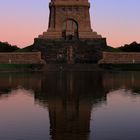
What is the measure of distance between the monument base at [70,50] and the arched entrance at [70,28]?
142 inches

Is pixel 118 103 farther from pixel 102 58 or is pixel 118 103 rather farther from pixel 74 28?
pixel 74 28

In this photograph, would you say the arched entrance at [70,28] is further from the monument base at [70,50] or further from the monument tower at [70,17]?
the monument base at [70,50]

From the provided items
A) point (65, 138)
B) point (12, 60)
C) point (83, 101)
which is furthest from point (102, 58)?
point (65, 138)

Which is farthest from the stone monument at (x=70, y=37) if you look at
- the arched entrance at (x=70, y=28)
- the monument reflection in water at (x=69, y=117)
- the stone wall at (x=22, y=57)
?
the monument reflection in water at (x=69, y=117)

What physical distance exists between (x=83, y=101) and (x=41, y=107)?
224 centimetres

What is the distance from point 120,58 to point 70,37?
27.8 feet

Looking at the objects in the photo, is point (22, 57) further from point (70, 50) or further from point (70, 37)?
point (70, 37)

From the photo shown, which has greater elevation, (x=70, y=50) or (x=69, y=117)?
(x=70, y=50)

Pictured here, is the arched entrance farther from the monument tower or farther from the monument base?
the monument base

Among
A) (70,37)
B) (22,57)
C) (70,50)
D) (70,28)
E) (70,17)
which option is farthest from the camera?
(70,28)

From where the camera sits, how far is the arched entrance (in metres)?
59.0

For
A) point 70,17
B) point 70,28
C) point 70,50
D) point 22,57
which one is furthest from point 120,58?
point 22,57

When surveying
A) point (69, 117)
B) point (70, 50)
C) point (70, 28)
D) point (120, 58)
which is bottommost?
point (69, 117)

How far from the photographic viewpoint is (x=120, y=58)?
178ft
